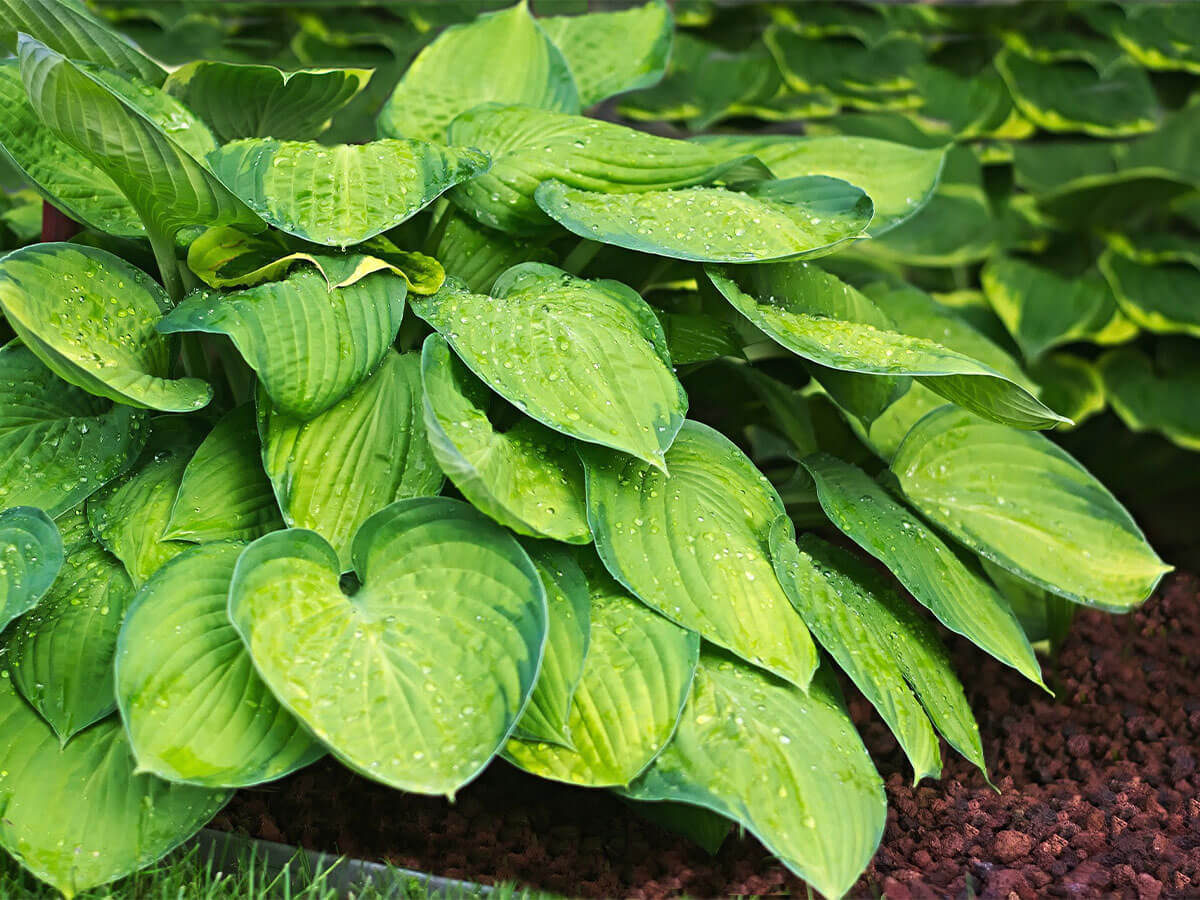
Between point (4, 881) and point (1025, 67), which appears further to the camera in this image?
point (1025, 67)

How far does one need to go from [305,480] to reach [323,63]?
2250 mm

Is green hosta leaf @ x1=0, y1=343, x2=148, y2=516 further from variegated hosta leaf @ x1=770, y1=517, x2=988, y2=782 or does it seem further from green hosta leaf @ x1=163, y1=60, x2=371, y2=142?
variegated hosta leaf @ x1=770, y1=517, x2=988, y2=782

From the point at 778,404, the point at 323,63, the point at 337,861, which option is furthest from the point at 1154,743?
the point at 323,63

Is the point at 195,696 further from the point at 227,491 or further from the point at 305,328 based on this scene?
the point at 305,328

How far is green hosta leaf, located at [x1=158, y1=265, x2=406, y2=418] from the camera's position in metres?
1.24

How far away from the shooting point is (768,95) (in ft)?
9.07

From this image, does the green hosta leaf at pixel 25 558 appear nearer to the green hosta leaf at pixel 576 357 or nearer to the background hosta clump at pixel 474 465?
the background hosta clump at pixel 474 465

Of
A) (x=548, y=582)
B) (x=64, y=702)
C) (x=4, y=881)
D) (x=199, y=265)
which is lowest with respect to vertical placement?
(x=4, y=881)

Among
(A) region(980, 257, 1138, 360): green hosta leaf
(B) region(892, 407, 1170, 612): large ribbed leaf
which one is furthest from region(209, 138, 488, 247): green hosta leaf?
(A) region(980, 257, 1138, 360): green hosta leaf

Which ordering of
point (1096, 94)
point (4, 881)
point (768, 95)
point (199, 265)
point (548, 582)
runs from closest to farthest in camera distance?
point (4, 881)
point (548, 582)
point (199, 265)
point (1096, 94)
point (768, 95)

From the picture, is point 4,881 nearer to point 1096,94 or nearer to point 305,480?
point 305,480

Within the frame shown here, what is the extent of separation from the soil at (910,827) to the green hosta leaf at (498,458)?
418mm

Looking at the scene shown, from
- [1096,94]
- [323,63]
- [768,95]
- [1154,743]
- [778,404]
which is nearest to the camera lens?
[1154,743]

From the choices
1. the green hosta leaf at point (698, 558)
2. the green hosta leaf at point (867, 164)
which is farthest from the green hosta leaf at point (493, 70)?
the green hosta leaf at point (698, 558)
